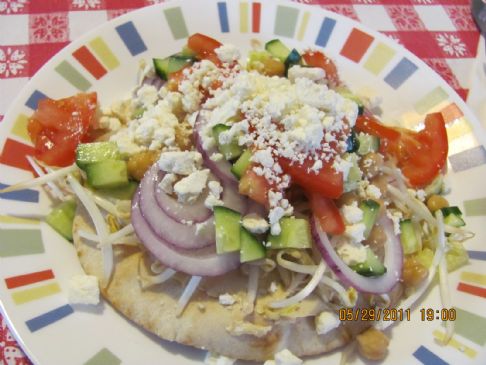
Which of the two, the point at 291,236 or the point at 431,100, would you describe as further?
the point at 431,100

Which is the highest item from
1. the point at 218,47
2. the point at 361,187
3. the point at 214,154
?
the point at 218,47

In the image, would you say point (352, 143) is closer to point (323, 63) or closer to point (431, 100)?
point (323, 63)

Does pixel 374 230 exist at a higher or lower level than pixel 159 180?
lower

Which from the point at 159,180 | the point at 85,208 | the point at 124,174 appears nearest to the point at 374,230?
the point at 159,180

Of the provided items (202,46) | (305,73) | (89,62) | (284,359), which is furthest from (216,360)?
(89,62)

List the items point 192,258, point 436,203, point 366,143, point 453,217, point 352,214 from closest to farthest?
point 192,258, point 352,214, point 366,143, point 453,217, point 436,203

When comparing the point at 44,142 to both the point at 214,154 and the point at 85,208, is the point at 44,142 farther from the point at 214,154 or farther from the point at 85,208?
the point at 214,154

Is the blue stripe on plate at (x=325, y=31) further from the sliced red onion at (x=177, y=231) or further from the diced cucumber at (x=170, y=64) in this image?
the sliced red onion at (x=177, y=231)
